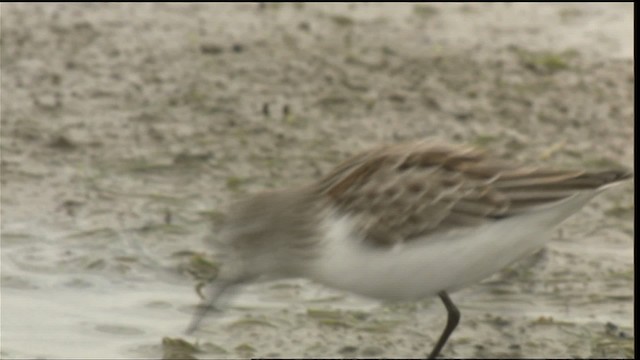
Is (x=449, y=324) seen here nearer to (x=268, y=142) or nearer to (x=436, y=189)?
(x=436, y=189)

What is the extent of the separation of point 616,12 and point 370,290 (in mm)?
5279

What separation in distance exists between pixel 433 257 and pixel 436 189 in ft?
0.96

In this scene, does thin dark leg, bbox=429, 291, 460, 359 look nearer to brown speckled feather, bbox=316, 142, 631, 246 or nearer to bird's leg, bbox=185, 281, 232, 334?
brown speckled feather, bbox=316, 142, 631, 246

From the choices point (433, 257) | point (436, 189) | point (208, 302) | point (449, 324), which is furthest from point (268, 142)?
point (433, 257)

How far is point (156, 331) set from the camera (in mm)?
7887

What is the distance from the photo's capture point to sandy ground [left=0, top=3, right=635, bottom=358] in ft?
26.3

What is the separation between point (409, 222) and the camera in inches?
281

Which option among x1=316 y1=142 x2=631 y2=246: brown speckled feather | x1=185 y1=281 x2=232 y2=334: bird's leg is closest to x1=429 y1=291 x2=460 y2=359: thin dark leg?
x1=316 y1=142 x2=631 y2=246: brown speckled feather

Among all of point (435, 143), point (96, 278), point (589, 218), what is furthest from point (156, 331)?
point (589, 218)

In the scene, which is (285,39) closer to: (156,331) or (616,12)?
(616,12)

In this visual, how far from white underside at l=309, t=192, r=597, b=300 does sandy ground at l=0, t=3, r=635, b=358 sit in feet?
2.43

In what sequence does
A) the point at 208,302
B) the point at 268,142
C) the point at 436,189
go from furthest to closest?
the point at 268,142 < the point at 208,302 < the point at 436,189

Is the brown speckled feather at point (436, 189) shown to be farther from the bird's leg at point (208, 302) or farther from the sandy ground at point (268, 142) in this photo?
the sandy ground at point (268, 142)

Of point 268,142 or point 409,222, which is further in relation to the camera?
point 268,142
